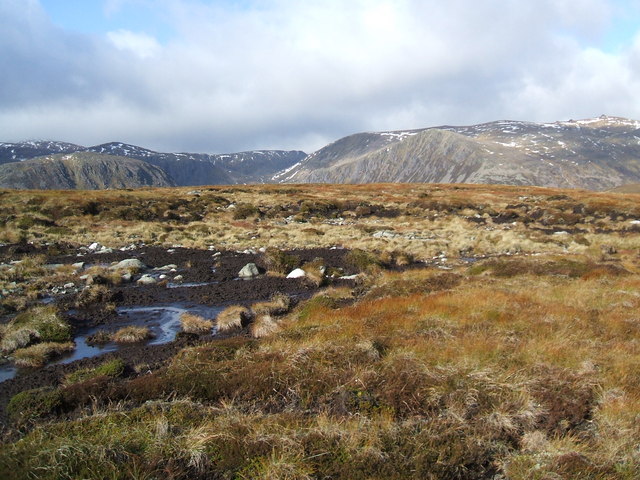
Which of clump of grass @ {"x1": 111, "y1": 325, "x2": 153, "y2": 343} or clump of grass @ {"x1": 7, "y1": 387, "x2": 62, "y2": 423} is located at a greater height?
clump of grass @ {"x1": 7, "y1": 387, "x2": 62, "y2": 423}

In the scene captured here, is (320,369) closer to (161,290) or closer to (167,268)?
(161,290)

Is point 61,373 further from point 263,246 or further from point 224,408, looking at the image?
point 263,246

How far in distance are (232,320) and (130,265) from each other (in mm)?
10928

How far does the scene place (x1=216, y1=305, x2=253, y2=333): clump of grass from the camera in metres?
13.5

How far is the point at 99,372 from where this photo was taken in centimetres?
955

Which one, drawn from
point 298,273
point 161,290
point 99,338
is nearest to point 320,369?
point 99,338

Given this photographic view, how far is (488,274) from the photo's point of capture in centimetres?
1892

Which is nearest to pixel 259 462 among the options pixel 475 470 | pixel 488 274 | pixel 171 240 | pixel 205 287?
pixel 475 470

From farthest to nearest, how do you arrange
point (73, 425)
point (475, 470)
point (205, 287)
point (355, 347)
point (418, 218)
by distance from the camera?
point (418, 218) → point (205, 287) → point (355, 347) → point (73, 425) → point (475, 470)

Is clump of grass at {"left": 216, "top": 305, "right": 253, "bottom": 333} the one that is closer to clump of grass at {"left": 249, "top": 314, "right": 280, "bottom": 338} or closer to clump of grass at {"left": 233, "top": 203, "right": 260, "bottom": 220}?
clump of grass at {"left": 249, "top": 314, "right": 280, "bottom": 338}

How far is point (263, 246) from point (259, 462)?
2422cm

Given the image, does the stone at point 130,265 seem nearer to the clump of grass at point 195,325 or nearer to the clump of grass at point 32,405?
the clump of grass at point 195,325

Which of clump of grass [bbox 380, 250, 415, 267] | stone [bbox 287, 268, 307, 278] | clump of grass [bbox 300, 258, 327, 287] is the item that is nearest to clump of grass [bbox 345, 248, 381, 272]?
clump of grass [bbox 380, 250, 415, 267]

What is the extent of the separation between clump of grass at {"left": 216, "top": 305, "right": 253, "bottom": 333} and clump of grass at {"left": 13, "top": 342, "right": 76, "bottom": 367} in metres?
4.34
